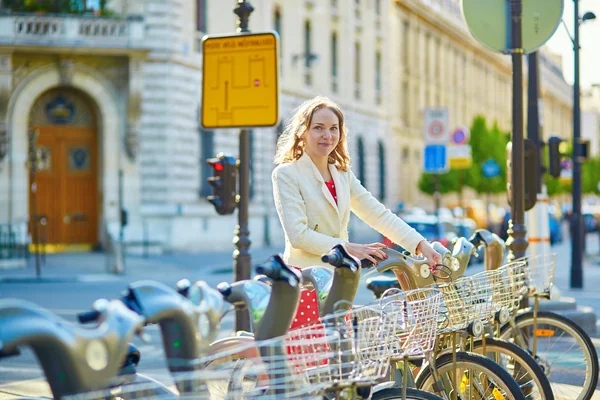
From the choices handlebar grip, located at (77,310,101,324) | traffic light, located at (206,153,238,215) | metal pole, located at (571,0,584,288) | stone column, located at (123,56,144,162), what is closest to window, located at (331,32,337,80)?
stone column, located at (123,56,144,162)

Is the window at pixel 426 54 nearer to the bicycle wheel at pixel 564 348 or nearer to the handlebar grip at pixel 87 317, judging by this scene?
the bicycle wheel at pixel 564 348

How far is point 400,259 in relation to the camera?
4.91 m

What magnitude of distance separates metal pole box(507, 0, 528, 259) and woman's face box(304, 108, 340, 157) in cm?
344

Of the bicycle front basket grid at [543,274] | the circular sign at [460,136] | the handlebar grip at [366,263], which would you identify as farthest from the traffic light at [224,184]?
the circular sign at [460,136]

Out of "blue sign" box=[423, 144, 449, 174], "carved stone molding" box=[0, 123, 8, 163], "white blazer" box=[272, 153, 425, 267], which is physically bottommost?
"white blazer" box=[272, 153, 425, 267]

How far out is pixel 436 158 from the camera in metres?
24.6

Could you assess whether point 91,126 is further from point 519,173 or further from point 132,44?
point 519,173

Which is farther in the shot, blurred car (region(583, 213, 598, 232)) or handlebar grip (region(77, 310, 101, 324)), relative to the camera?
blurred car (region(583, 213, 598, 232))

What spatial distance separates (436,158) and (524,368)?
1978cm

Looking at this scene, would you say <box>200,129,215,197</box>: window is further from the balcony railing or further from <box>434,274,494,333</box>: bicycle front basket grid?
<box>434,274,494,333</box>: bicycle front basket grid

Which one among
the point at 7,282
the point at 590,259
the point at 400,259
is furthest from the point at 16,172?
the point at 400,259

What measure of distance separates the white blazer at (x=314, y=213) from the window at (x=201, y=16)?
86.3 ft

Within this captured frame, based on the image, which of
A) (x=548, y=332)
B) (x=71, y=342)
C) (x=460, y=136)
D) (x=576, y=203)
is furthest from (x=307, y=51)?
(x=71, y=342)

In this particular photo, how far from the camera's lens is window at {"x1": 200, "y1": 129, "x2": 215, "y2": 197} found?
30.3 meters
